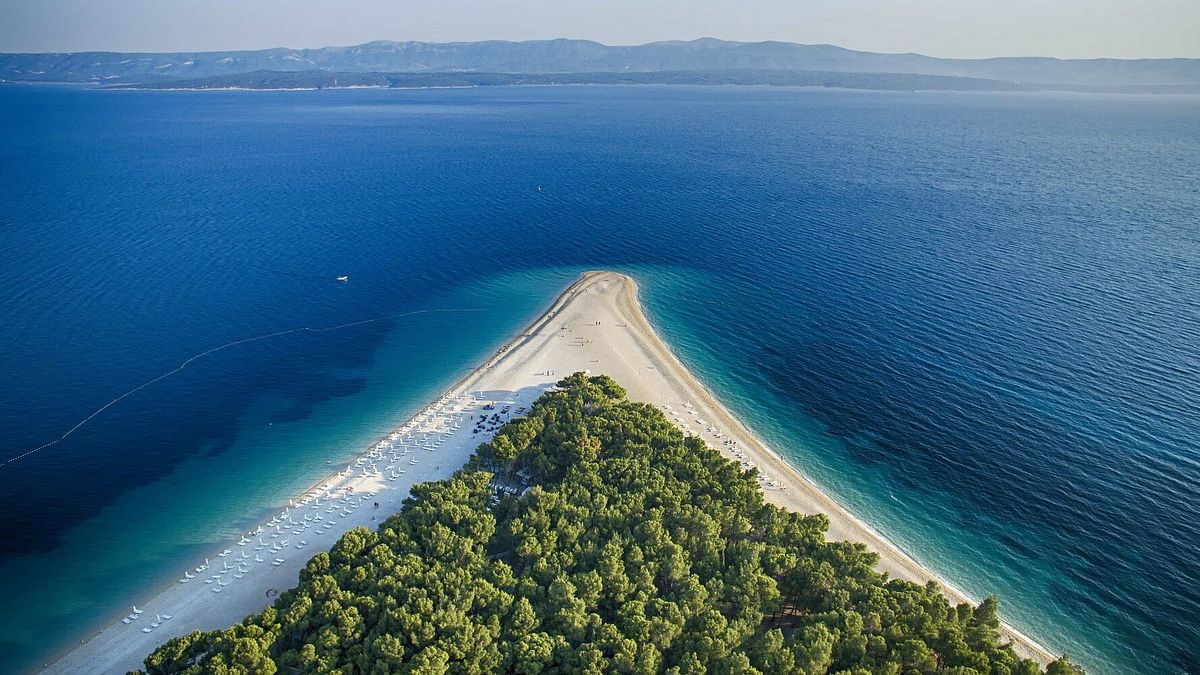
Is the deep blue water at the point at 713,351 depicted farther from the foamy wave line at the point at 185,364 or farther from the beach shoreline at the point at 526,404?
the beach shoreline at the point at 526,404

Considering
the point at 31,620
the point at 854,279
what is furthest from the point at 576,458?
the point at 854,279

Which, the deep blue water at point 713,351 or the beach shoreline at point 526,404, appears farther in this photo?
the deep blue water at point 713,351

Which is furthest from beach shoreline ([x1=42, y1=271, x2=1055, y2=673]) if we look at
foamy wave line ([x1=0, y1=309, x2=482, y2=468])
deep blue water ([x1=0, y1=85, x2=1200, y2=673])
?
foamy wave line ([x1=0, y1=309, x2=482, y2=468])

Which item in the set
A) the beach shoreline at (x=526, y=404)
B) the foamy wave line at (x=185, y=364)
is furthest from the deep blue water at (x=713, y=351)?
the beach shoreline at (x=526, y=404)

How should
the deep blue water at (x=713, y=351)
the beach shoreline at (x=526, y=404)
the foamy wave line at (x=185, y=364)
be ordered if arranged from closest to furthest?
the beach shoreline at (x=526, y=404)
the deep blue water at (x=713, y=351)
the foamy wave line at (x=185, y=364)

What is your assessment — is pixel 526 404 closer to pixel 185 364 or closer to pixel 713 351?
pixel 713 351

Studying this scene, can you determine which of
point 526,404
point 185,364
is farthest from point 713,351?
point 185,364

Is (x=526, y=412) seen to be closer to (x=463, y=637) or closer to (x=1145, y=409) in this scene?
(x=463, y=637)
